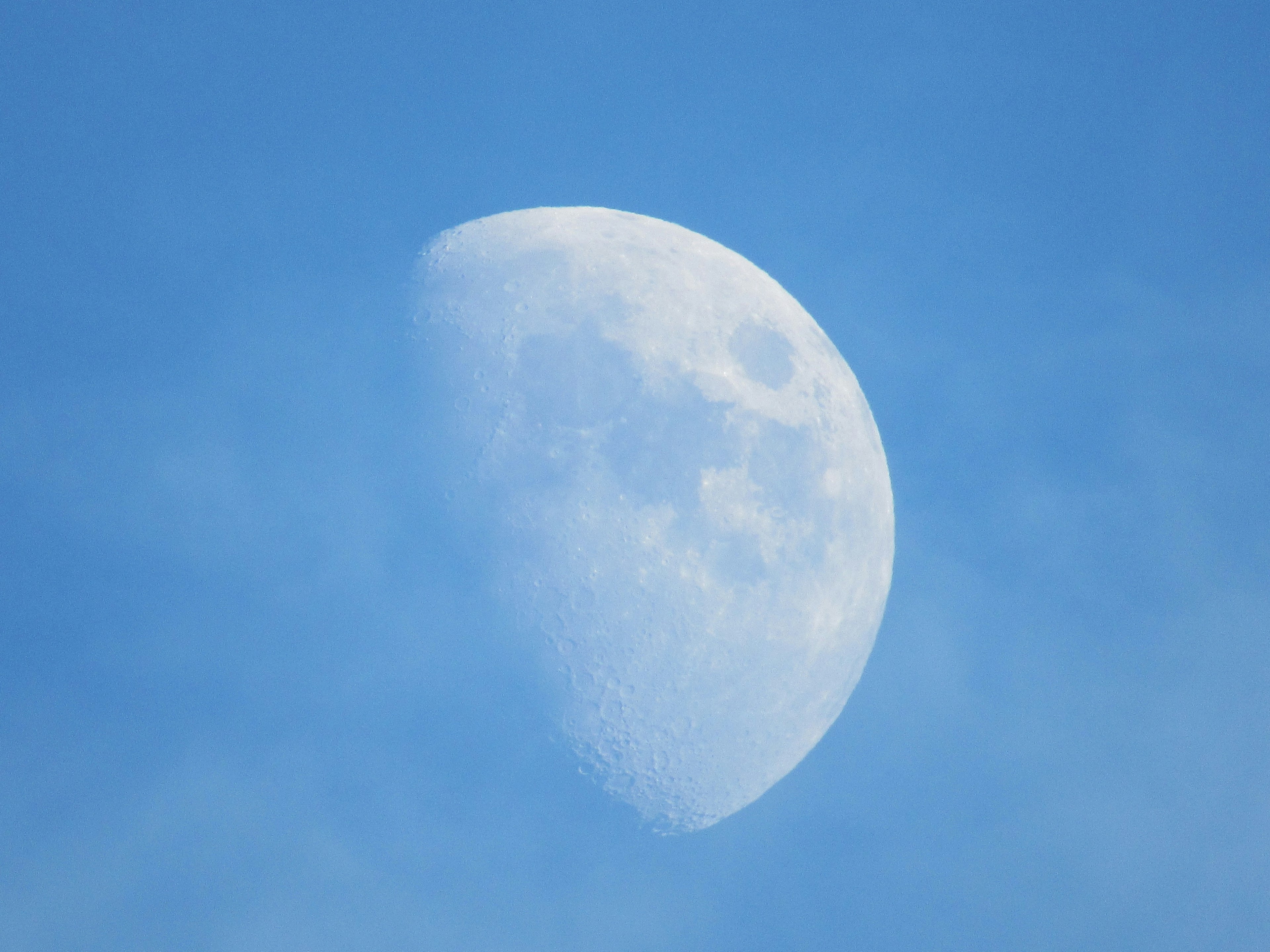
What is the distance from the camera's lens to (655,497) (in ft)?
28.5

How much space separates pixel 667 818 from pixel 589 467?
3233mm

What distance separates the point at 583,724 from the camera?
8.82 meters

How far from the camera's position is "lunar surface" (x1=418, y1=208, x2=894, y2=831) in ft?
28.2

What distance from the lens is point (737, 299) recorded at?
10055mm

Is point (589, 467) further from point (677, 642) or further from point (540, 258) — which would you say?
point (540, 258)

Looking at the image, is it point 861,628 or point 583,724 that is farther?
point 861,628

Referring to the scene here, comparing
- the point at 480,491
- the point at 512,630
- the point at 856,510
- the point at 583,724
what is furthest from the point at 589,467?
the point at 856,510

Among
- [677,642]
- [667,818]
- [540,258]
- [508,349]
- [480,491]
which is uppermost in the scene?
[540,258]

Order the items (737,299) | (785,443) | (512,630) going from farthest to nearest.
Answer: (737,299), (785,443), (512,630)

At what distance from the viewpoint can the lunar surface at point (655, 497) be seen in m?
8.60

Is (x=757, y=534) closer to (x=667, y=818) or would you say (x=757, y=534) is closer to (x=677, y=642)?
(x=677, y=642)

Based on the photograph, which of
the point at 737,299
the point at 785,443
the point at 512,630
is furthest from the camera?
the point at 737,299

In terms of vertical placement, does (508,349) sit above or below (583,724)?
above

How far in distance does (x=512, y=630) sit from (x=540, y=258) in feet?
10.7
